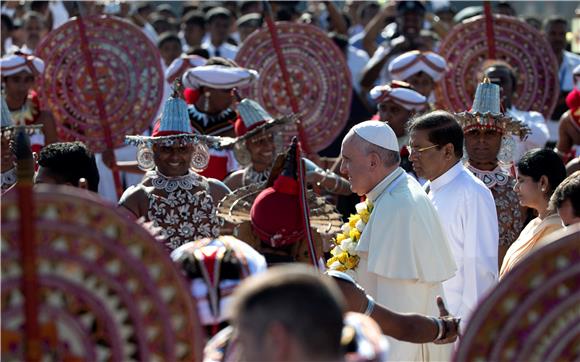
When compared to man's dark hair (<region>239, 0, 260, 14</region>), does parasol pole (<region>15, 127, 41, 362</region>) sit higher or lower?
higher

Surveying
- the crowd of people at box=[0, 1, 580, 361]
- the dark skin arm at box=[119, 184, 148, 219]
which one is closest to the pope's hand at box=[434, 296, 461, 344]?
the crowd of people at box=[0, 1, 580, 361]

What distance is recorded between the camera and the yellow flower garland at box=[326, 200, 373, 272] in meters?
6.14

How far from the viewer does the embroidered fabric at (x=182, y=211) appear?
266 inches

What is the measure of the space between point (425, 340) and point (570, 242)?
1361 mm

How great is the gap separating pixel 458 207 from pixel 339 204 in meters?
3.20

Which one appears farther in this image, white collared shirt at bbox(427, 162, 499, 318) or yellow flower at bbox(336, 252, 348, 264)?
white collared shirt at bbox(427, 162, 499, 318)

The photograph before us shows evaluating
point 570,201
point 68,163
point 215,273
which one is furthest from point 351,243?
point 215,273

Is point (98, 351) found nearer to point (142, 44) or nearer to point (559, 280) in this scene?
point (559, 280)

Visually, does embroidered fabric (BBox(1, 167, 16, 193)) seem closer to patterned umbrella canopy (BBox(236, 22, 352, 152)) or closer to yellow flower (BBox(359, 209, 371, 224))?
yellow flower (BBox(359, 209, 371, 224))

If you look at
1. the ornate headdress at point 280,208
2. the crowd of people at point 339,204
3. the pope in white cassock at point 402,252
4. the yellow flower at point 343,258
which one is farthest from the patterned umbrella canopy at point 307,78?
the ornate headdress at point 280,208

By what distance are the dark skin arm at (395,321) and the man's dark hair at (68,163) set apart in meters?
1.81

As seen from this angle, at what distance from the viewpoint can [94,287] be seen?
357cm

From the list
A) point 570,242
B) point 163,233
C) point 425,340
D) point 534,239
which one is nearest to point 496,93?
point 534,239

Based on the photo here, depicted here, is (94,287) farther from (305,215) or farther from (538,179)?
(538,179)
